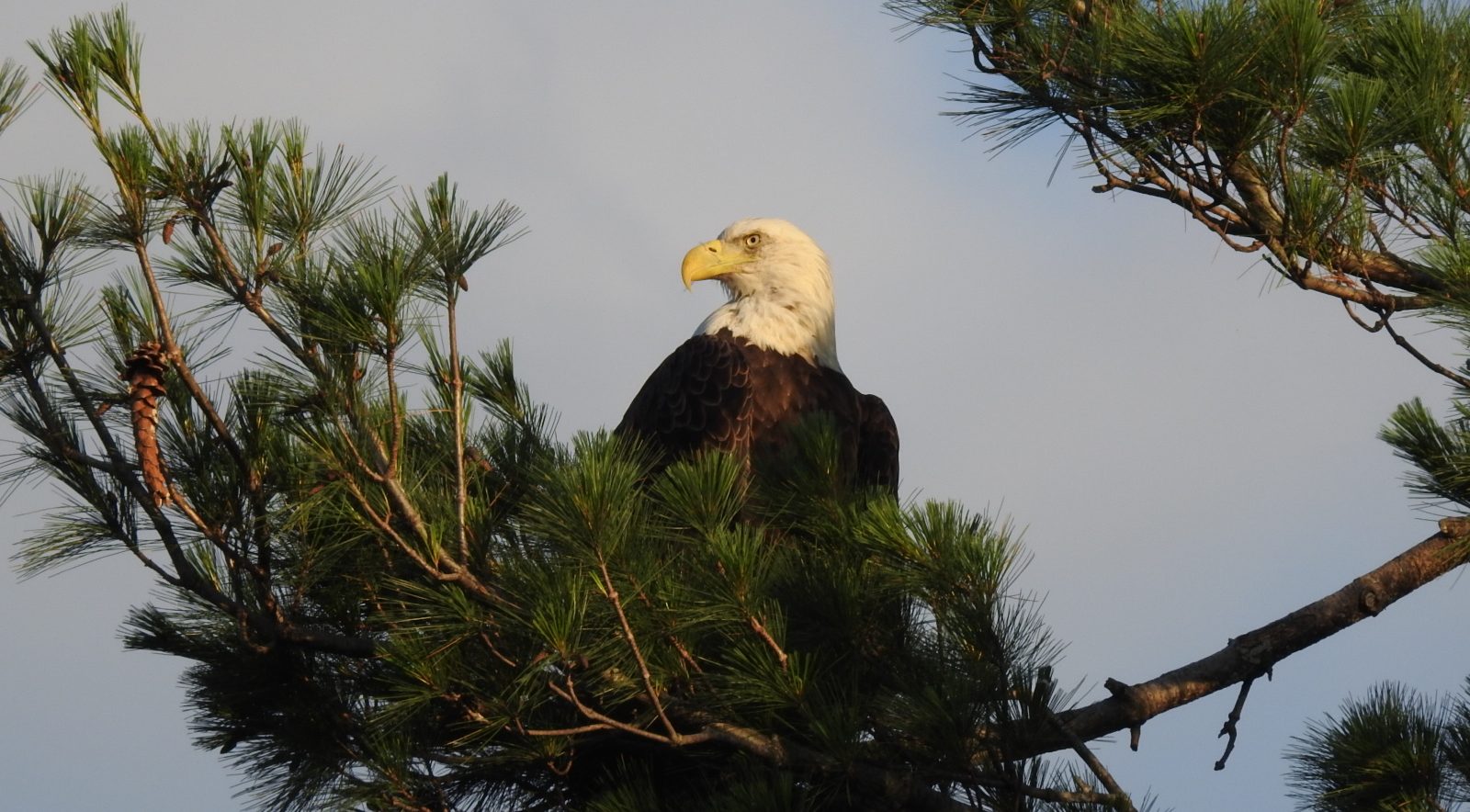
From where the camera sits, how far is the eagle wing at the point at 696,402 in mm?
4918

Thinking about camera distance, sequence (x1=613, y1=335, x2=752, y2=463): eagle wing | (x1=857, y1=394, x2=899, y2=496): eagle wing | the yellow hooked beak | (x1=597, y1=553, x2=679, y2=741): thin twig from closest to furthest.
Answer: (x1=597, y1=553, x2=679, y2=741): thin twig < (x1=613, y1=335, x2=752, y2=463): eagle wing < (x1=857, y1=394, x2=899, y2=496): eagle wing < the yellow hooked beak

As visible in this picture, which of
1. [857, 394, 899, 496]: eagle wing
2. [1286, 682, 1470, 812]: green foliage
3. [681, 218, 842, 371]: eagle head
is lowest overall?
[1286, 682, 1470, 812]: green foliage

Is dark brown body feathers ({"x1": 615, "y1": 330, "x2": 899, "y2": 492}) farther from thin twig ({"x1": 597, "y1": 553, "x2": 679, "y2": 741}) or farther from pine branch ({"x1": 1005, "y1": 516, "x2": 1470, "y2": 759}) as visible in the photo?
thin twig ({"x1": 597, "y1": 553, "x2": 679, "y2": 741})

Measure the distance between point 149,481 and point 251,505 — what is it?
26 cm

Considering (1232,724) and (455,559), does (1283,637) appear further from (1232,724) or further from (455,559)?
(455,559)

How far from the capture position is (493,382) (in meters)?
4.43

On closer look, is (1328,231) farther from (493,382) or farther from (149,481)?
(149,481)

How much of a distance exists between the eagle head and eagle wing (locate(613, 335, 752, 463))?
0.21 m

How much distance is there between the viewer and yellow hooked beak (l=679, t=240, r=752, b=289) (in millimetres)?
5738

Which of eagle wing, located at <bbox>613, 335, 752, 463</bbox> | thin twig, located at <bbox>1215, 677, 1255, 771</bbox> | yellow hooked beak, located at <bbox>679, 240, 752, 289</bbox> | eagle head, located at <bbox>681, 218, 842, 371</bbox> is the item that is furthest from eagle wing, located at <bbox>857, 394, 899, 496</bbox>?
thin twig, located at <bbox>1215, 677, 1255, 771</bbox>

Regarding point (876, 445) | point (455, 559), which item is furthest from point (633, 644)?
point (876, 445)

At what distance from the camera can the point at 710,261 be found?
19.0ft

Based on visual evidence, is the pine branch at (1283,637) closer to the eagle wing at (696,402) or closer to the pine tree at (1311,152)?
the pine tree at (1311,152)

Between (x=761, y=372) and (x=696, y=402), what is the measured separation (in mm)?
269
